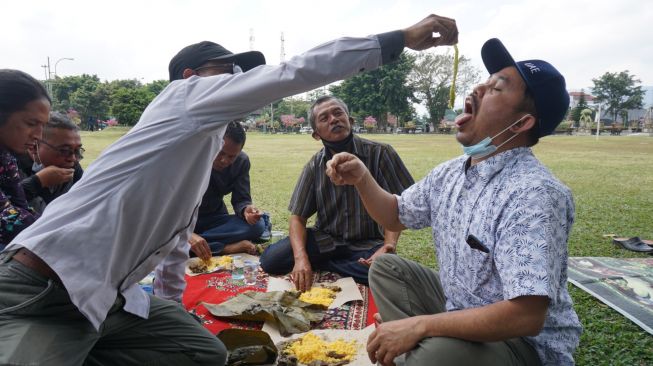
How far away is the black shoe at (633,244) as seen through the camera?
216 inches

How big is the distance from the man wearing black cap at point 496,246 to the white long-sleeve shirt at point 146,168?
25.2 inches

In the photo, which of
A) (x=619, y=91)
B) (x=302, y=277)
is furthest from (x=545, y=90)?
(x=619, y=91)

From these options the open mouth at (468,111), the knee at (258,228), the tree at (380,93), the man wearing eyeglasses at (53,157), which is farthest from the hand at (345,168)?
the tree at (380,93)

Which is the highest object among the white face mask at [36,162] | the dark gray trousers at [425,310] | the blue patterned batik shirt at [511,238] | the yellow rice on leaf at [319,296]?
the white face mask at [36,162]

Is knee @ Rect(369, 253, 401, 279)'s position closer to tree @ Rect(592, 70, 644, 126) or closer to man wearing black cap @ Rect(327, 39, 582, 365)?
man wearing black cap @ Rect(327, 39, 582, 365)

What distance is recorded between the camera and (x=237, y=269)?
16.3ft

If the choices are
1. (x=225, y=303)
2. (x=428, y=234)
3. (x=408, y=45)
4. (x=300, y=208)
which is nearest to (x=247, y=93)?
(x=408, y=45)

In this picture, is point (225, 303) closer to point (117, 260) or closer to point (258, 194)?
point (117, 260)

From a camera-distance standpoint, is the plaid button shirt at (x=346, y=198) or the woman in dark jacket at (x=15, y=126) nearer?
the woman in dark jacket at (x=15, y=126)

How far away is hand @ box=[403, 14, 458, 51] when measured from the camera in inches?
85.0

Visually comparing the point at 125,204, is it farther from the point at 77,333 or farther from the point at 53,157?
the point at 53,157

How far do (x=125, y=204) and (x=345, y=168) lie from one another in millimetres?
1218

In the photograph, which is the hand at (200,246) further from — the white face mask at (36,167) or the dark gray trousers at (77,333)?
the dark gray trousers at (77,333)

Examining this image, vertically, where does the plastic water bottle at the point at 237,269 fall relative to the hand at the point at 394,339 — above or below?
below
